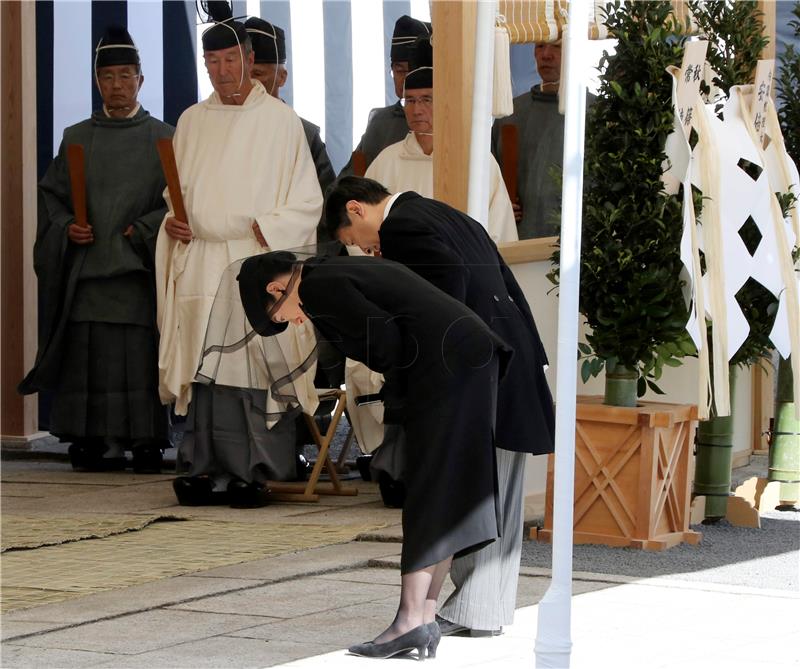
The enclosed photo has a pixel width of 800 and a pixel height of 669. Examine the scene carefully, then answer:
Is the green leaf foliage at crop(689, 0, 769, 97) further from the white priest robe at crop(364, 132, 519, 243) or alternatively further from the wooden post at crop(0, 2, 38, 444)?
the wooden post at crop(0, 2, 38, 444)

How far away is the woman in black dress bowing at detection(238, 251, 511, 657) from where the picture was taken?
3834mm

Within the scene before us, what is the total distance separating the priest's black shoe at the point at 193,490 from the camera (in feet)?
22.0

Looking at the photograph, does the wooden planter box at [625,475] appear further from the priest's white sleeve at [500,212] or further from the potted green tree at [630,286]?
the priest's white sleeve at [500,212]

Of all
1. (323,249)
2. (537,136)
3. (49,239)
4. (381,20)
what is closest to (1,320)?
(49,239)

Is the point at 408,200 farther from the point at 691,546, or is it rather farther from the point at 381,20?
the point at 381,20

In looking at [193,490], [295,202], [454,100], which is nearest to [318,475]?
[193,490]

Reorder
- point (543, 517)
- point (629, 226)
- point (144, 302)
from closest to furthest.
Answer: point (629, 226), point (543, 517), point (144, 302)

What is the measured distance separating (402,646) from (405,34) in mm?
4803

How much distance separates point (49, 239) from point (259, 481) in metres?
2.00

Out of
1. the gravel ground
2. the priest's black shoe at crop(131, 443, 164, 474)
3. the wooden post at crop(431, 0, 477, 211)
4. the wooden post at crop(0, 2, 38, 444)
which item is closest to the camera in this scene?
the gravel ground

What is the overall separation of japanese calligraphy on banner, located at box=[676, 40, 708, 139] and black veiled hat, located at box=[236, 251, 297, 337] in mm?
2162

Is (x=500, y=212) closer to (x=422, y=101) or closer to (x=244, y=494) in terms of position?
(x=422, y=101)

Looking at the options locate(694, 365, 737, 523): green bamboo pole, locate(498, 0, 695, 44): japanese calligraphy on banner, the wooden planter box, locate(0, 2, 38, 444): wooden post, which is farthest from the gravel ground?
locate(0, 2, 38, 444): wooden post

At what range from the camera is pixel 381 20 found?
8.84 metres
